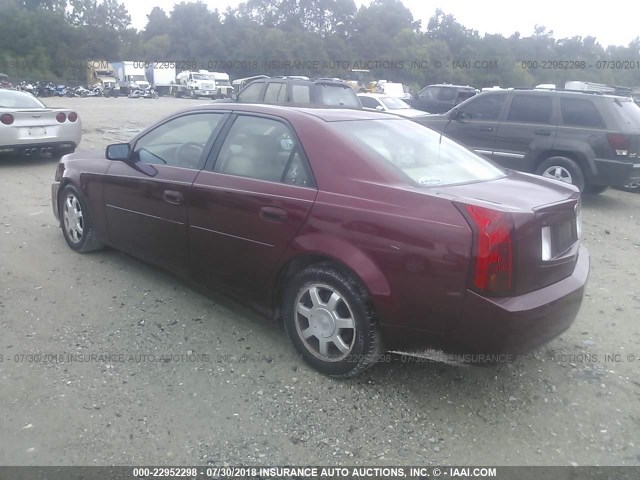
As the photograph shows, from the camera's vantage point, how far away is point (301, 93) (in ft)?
38.6

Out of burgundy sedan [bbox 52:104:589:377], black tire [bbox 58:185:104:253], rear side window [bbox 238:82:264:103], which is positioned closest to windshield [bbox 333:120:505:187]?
burgundy sedan [bbox 52:104:589:377]

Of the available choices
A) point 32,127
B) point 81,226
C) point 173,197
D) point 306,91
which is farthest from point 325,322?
point 306,91

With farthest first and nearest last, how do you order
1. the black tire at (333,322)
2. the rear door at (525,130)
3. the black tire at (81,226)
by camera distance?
the rear door at (525,130) → the black tire at (81,226) → the black tire at (333,322)

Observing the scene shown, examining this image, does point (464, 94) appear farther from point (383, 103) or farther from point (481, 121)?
point (481, 121)

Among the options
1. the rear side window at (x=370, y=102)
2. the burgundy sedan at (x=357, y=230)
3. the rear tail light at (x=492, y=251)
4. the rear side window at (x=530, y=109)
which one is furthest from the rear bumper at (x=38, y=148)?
the rear side window at (x=370, y=102)

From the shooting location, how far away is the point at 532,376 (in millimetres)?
3496

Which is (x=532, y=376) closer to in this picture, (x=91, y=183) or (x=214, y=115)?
(x=214, y=115)

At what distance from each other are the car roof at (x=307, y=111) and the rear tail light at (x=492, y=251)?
4.33ft

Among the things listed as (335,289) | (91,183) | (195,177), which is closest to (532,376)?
(335,289)

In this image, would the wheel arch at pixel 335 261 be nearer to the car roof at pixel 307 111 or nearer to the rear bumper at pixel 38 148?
the car roof at pixel 307 111

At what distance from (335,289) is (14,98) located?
9.18 metres

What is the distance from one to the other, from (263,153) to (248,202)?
0.36m

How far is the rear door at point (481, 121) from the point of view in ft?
30.8

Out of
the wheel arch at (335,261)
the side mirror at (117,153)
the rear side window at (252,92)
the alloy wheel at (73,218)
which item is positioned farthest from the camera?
the rear side window at (252,92)
